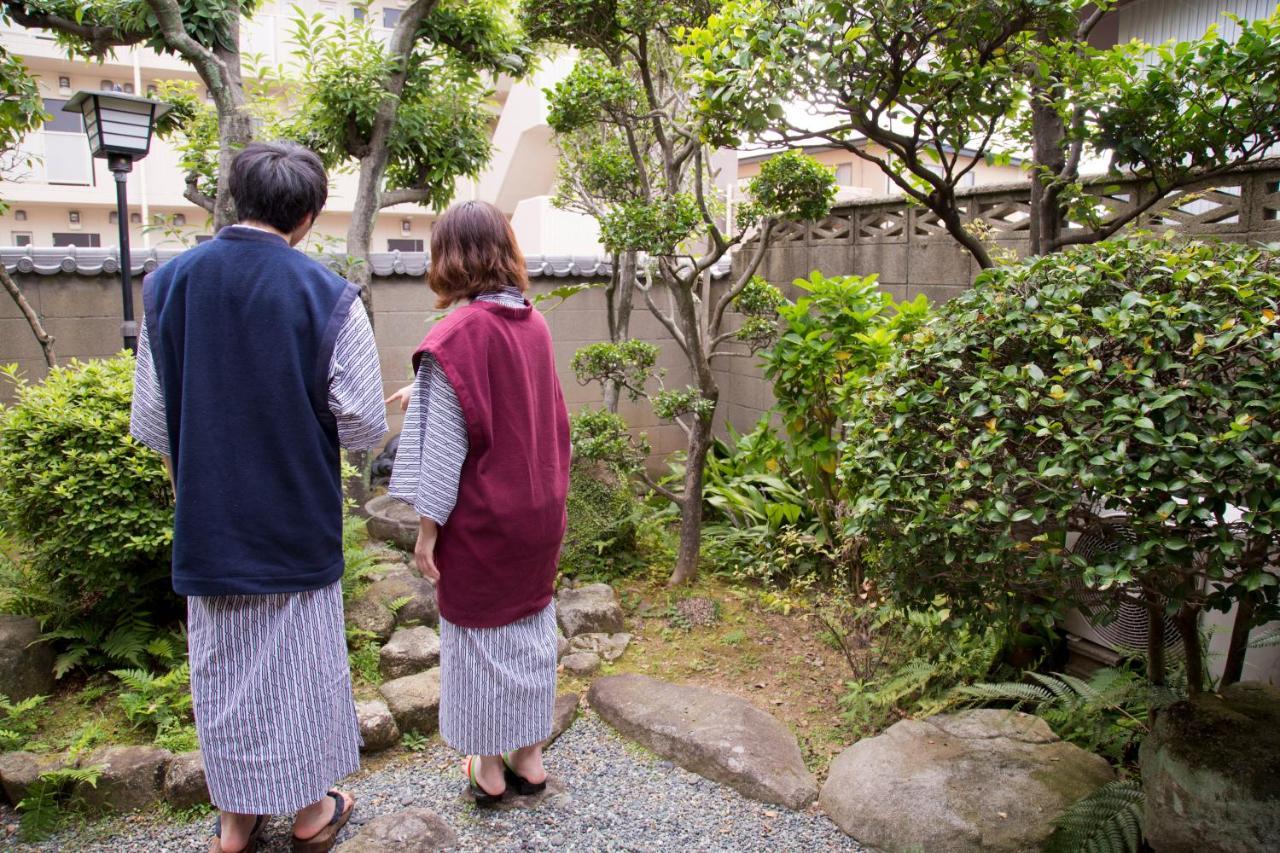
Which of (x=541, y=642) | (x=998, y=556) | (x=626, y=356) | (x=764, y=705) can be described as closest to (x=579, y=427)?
(x=626, y=356)

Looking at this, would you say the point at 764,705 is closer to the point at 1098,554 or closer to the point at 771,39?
the point at 1098,554

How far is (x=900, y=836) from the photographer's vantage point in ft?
9.53

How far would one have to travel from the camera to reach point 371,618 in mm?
4441

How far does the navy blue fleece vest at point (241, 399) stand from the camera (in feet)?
7.94

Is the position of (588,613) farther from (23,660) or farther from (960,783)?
(23,660)

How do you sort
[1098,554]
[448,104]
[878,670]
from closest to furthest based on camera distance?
1. [1098,554]
2. [878,670]
3. [448,104]

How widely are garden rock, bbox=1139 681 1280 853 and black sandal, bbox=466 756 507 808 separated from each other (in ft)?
6.76

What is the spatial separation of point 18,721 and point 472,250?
2.68m

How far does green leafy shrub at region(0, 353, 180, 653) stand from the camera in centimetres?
371

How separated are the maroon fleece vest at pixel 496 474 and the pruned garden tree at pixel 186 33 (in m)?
2.54

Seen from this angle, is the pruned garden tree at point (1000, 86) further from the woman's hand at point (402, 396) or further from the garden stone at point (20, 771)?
the garden stone at point (20, 771)

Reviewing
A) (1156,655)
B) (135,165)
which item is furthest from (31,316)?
(135,165)


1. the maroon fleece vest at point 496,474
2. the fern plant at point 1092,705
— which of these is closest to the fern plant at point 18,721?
the maroon fleece vest at point 496,474

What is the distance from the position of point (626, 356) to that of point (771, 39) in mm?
2291
